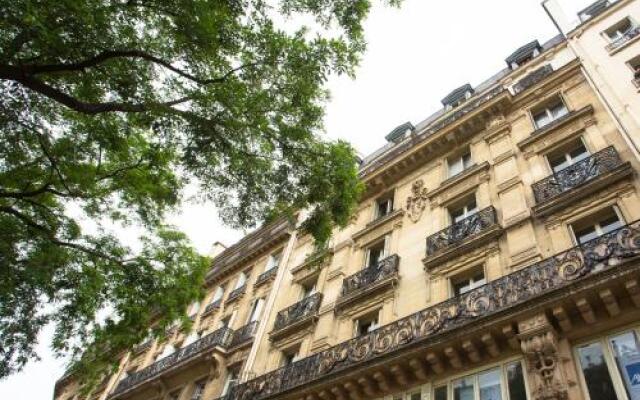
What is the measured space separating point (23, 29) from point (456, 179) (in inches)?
475

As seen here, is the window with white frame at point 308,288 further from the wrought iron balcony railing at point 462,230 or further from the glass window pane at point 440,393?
the glass window pane at point 440,393

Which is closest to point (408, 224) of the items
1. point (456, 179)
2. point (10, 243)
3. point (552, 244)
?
point (456, 179)

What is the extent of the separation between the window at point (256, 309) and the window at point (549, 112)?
12442 mm

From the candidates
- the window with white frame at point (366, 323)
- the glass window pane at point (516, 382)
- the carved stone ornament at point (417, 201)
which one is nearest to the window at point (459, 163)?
the carved stone ornament at point (417, 201)

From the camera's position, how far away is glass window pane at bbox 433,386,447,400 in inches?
374

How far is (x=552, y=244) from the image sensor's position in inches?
407

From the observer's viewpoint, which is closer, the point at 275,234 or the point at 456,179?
the point at 456,179

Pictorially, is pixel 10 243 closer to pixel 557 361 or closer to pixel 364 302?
pixel 364 302

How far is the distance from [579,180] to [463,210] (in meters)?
3.67

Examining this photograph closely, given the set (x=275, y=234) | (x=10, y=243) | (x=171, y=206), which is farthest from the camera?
(x=275, y=234)

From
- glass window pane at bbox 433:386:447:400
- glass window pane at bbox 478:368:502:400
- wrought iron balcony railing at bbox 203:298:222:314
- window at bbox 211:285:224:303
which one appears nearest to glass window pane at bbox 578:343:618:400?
glass window pane at bbox 478:368:502:400

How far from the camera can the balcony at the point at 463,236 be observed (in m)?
11.8

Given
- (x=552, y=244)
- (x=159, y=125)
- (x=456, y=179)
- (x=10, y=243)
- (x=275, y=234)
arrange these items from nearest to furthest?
1. (x=159, y=125)
2. (x=552, y=244)
3. (x=10, y=243)
4. (x=456, y=179)
5. (x=275, y=234)

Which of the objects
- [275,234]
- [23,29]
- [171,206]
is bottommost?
[23,29]
